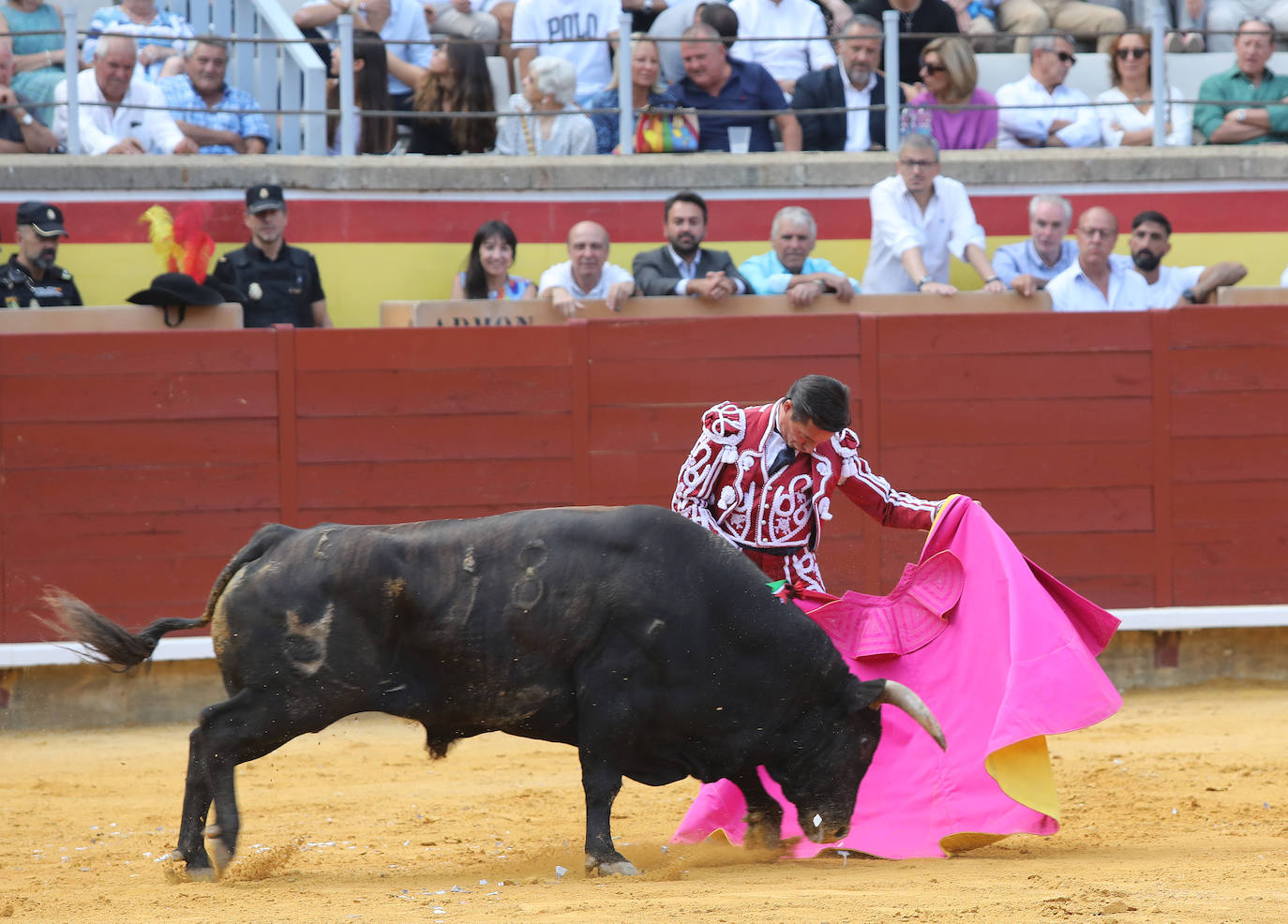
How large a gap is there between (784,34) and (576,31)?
1061 millimetres

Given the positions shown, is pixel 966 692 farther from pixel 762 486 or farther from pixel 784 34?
pixel 784 34

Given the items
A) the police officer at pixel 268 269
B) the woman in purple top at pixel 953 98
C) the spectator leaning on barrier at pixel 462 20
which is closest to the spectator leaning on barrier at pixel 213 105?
the police officer at pixel 268 269

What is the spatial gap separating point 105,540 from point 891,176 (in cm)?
384

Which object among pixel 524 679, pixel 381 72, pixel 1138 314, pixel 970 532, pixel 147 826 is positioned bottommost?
pixel 147 826

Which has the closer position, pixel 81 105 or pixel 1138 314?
pixel 1138 314

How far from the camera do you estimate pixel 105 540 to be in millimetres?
6777

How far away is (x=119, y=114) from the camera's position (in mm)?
7844

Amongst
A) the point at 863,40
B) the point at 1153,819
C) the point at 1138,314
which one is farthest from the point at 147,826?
the point at 863,40

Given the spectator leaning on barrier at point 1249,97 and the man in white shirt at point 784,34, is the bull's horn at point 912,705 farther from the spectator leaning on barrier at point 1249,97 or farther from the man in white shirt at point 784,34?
the spectator leaning on barrier at point 1249,97

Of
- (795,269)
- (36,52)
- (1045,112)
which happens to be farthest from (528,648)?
(1045,112)

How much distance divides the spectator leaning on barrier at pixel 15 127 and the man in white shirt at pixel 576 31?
7.45 feet

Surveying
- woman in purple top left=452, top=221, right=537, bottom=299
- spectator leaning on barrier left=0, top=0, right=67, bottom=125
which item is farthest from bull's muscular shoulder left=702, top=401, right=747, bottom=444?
spectator leaning on barrier left=0, top=0, right=67, bottom=125

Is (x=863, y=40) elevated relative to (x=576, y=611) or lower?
elevated

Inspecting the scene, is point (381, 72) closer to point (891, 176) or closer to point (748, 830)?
point (891, 176)
